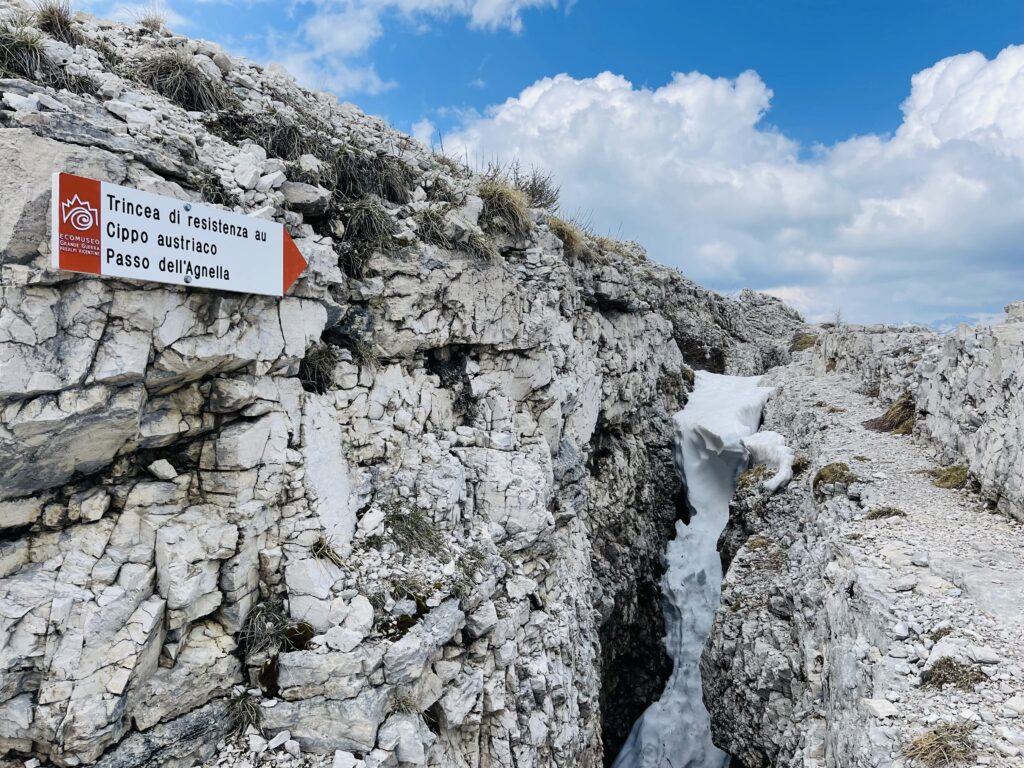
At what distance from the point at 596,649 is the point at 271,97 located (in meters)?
12.9

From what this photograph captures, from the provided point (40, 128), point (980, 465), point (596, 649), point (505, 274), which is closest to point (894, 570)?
point (980, 465)

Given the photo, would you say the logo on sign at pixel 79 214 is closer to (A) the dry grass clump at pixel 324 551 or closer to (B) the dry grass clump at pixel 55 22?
(B) the dry grass clump at pixel 55 22

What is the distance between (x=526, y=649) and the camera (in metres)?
9.22

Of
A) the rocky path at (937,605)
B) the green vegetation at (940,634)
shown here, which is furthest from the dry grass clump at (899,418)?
the green vegetation at (940,634)

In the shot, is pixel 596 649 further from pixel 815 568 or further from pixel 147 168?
pixel 147 168

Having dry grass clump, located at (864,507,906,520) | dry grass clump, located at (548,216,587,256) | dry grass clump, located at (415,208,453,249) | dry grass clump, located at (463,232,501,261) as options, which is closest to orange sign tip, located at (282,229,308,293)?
dry grass clump, located at (415,208,453,249)

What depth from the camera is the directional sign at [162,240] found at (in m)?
5.18

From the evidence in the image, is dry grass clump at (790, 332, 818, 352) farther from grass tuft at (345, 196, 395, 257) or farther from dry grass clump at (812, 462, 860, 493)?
grass tuft at (345, 196, 395, 257)

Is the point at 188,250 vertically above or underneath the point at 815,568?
above

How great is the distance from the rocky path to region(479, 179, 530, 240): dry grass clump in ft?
28.2

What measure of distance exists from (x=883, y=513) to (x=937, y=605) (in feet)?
10.8

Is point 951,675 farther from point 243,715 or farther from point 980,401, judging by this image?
point 243,715

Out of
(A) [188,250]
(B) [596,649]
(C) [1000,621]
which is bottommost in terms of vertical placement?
(B) [596,649]

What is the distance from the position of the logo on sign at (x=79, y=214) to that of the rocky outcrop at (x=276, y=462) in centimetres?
23
